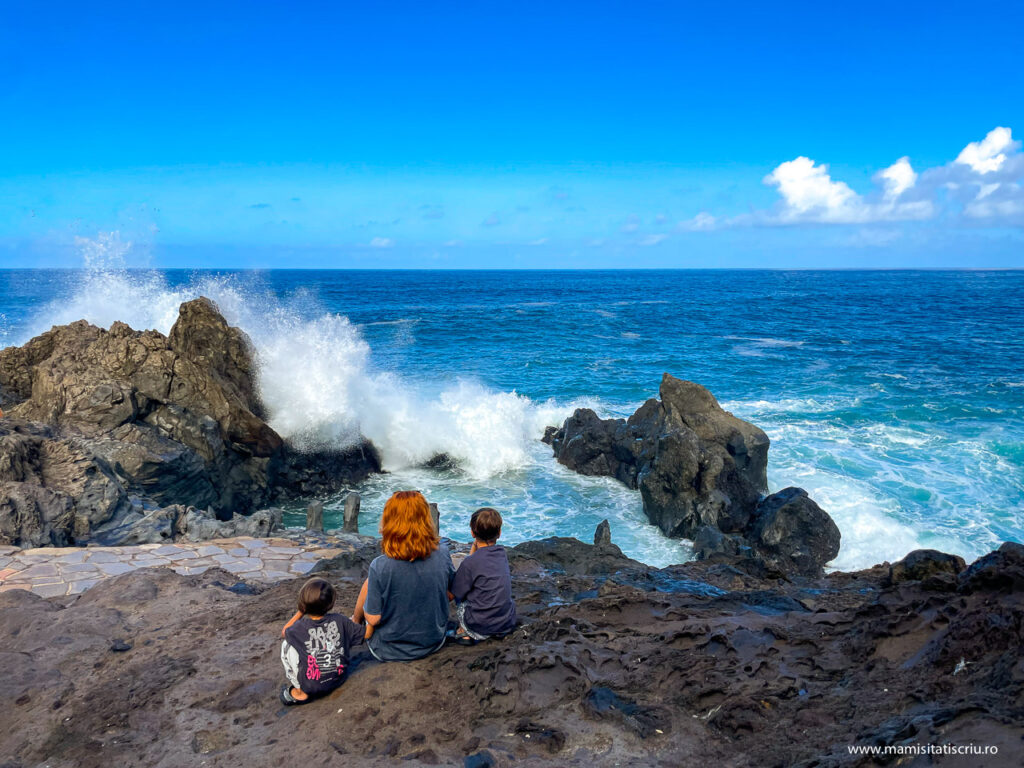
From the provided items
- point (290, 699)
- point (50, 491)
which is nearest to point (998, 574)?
point (290, 699)

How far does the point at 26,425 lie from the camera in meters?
9.62

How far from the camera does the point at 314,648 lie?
378cm

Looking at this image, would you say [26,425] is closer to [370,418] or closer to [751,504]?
[370,418]

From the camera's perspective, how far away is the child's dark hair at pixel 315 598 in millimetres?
3838

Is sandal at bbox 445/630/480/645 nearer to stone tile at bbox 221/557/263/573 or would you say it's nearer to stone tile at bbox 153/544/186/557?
stone tile at bbox 221/557/263/573

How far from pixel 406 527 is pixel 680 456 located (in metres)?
10.1

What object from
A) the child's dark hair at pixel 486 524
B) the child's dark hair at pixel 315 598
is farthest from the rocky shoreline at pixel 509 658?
the child's dark hair at pixel 486 524

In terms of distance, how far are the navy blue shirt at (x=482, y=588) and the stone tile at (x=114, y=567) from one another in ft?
13.9

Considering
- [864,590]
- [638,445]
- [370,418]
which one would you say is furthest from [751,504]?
[370,418]

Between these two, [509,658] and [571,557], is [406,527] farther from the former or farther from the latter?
[571,557]

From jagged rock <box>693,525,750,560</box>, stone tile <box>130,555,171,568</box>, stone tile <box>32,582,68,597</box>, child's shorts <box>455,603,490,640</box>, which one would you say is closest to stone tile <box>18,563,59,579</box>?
stone tile <box>32,582,68,597</box>

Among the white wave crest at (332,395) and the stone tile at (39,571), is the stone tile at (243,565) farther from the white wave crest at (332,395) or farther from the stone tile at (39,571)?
the white wave crest at (332,395)

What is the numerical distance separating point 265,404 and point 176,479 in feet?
13.7

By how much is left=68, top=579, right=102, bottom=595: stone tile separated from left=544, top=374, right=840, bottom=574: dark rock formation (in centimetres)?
674
